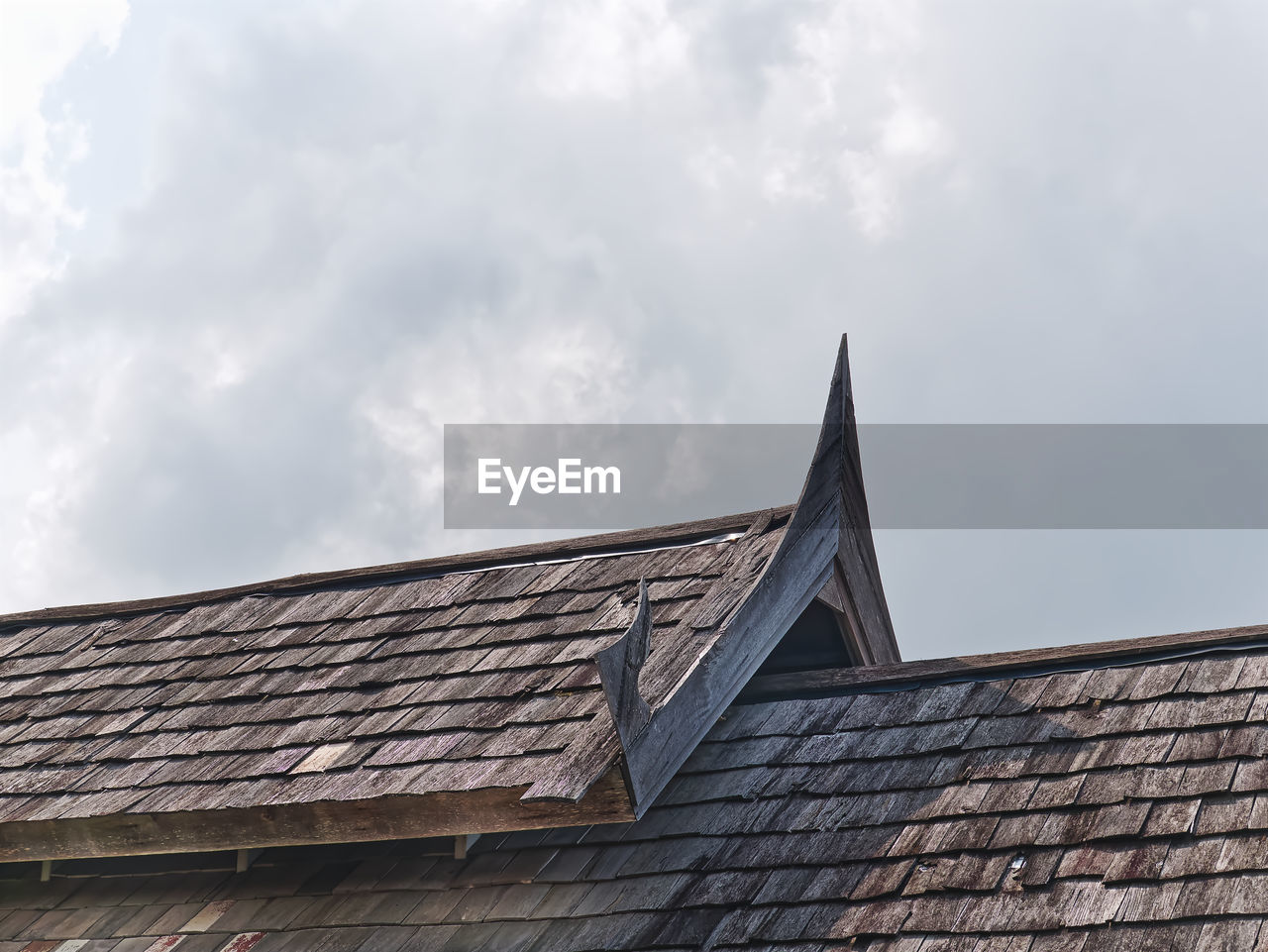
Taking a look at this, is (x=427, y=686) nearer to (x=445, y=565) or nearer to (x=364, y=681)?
(x=364, y=681)

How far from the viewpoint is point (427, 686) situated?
226 inches

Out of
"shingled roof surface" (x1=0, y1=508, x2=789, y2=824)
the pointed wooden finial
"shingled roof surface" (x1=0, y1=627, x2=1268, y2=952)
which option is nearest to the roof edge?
"shingled roof surface" (x1=0, y1=627, x2=1268, y2=952)

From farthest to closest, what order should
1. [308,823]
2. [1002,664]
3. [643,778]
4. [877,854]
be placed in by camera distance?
[1002,664]
[308,823]
[643,778]
[877,854]

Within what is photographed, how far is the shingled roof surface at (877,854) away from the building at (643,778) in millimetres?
13

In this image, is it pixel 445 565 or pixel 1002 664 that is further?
pixel 445 565

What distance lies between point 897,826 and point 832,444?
224cm

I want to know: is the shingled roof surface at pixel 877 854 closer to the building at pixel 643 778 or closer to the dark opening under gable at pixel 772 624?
the building at pixel 643 778

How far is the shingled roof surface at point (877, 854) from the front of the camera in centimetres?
408

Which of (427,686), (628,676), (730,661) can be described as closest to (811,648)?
(730,661)


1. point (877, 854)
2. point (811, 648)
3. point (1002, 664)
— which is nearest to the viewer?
point (877, 854)

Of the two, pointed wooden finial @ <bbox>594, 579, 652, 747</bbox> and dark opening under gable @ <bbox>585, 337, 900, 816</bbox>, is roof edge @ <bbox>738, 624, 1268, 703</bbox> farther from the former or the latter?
pointed wooden finial @ <bbox>594, 579, 652, 747</bbox>

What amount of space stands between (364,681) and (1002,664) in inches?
114

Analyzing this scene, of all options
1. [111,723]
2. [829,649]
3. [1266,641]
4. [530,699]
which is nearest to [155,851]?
[111,723]

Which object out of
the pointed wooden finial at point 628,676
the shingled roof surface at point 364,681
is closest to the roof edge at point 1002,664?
the shingled roof surface at point 364,681
